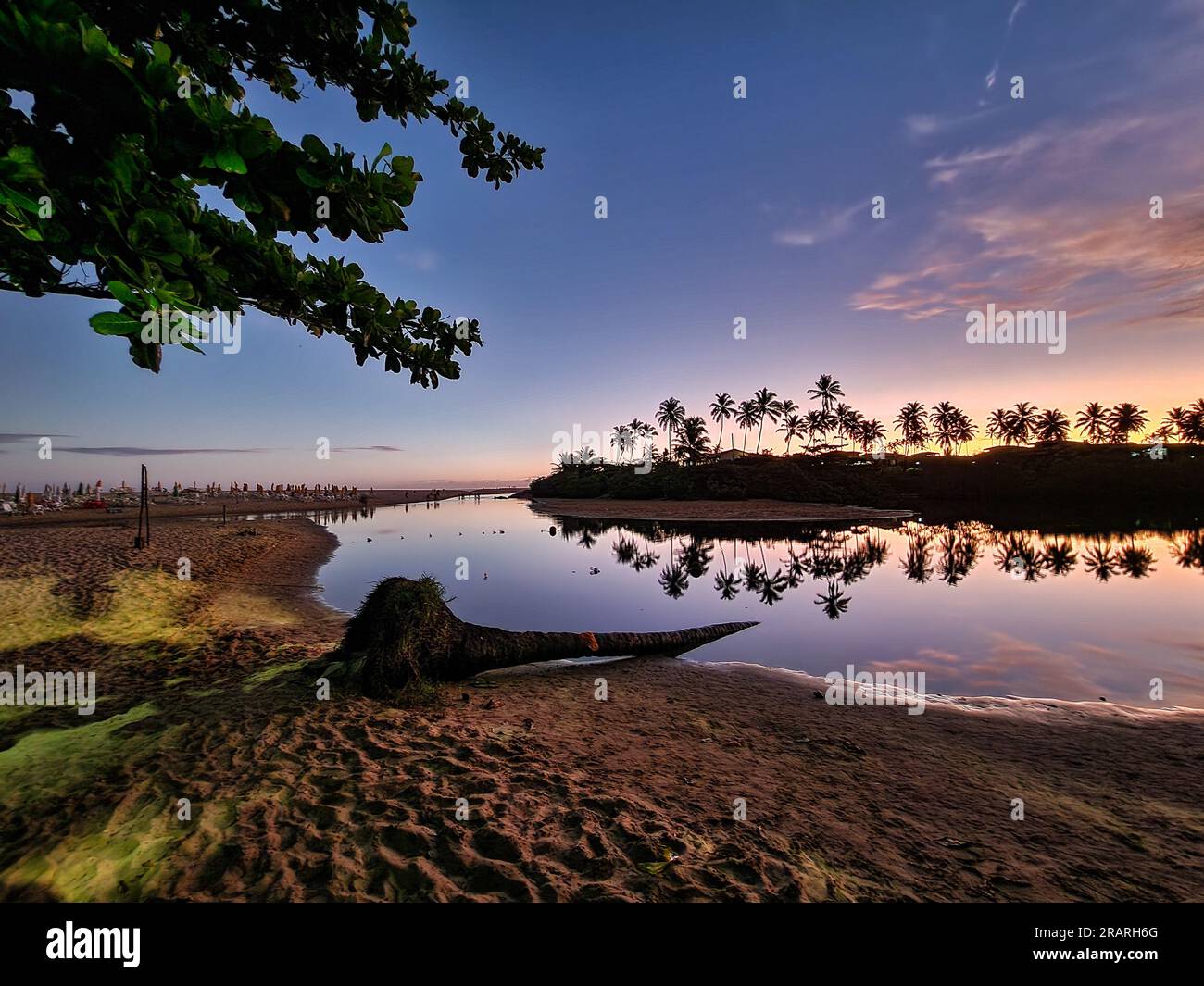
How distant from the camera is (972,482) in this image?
89.8 m

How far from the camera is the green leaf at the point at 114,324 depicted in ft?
6.40

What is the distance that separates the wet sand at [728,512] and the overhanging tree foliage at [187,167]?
56.8 meters

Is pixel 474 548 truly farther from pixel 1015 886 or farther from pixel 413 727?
pixel 1015 886

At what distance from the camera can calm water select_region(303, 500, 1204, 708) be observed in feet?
37.1

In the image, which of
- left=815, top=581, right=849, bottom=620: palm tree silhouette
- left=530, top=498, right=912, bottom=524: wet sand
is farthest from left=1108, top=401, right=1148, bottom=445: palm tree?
left=815, top=581, right=849, bottom=620: palm tree silhouette

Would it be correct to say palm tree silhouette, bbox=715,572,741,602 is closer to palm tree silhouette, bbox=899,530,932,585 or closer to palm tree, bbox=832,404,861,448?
palm tree silhouette, bbox=899,530,932,585

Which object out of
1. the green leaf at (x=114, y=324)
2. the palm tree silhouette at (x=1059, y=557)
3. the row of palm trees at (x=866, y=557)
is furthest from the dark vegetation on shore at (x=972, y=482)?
the green leaf at (x=114, y=324)

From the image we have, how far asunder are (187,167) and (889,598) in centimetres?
2234

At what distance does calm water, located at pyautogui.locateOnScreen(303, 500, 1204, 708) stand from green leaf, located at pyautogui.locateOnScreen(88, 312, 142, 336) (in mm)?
12518

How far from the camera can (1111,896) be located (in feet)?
12.5

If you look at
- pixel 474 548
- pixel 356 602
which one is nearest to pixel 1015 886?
pixel 356 602
